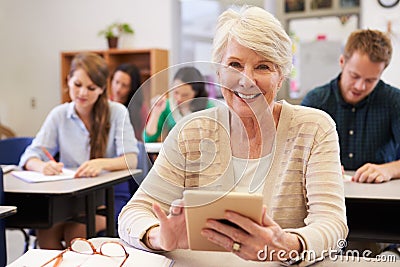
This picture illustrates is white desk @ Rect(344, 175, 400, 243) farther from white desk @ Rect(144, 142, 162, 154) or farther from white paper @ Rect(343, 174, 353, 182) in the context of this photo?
white desk @ Rect(144, 142, 162, 154)

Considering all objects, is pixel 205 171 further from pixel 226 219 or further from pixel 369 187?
pixel 369 187

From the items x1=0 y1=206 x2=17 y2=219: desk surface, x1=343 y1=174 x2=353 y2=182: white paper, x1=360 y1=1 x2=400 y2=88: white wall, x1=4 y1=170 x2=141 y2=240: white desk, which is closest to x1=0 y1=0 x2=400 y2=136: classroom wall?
x1=360 y1=1 x2=400 y2=88: white wall

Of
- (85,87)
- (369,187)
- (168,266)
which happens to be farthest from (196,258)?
(85,87)

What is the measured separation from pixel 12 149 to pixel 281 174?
2.09 metres

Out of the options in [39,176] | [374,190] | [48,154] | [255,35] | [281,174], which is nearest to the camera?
[255,35]

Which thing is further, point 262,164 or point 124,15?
point 124,15

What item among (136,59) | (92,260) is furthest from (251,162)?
(136,59)

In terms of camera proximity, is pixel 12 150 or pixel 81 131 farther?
pixel 12 150

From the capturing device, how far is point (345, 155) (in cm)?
254

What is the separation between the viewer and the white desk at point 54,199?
2164 mm

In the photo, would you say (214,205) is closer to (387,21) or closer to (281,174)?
(281,174)

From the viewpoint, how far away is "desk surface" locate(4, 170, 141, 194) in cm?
213

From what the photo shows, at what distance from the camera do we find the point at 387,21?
169 inches

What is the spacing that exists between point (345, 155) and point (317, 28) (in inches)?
93.7
